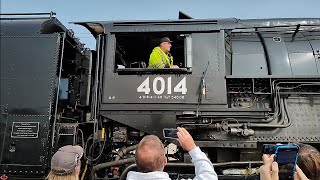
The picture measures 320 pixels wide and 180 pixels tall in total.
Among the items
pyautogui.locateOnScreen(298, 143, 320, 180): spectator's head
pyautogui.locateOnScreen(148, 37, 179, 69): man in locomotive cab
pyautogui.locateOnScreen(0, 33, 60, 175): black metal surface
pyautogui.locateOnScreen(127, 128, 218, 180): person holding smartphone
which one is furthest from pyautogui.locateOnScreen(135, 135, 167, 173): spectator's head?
pyautogui.locateOnScreen(0, 33, 60, 175): black metal surface

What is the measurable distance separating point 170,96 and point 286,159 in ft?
9.71

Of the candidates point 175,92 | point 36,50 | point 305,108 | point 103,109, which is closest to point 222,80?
point 175,92

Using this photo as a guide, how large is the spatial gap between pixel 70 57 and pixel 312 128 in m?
4.25

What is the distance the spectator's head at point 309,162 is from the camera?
78.0 inches

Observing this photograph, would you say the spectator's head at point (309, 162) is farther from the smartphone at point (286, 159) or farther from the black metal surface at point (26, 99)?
the black metal surface at point (26, 99)

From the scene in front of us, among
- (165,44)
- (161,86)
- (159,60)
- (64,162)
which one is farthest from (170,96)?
(64,162)

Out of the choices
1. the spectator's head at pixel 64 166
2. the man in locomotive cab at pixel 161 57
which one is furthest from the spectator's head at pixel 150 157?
the man in locomotive cab at pixel 161 57

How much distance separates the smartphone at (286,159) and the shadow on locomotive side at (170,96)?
8.76ft

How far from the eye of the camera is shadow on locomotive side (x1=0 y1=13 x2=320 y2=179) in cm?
486

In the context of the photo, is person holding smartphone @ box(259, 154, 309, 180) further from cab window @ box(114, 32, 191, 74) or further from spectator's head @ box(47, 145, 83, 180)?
cab window @ box(114, 32, 191, 74)

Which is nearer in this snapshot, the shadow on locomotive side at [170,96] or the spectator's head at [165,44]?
the shadow on locomotive side at [170,96]

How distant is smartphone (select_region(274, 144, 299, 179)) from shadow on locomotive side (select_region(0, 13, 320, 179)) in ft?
8.76

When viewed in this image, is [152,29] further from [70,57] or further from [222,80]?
[70,57]

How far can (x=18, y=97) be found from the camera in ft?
17.0
